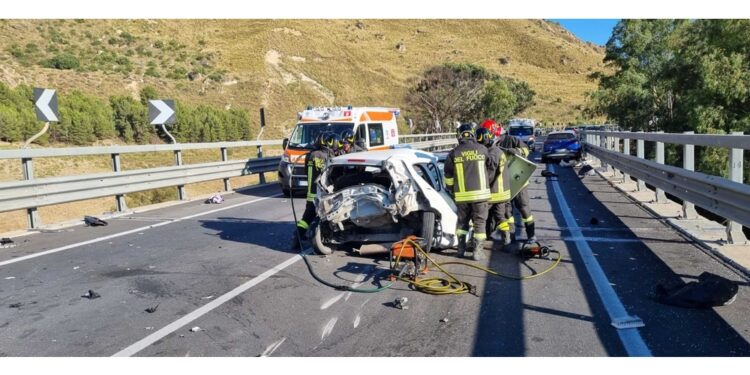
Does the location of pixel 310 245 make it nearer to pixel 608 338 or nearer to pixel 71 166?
pixel 608 338

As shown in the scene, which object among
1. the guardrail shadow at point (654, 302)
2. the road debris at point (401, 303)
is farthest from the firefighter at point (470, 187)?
the road debris at point (401, 303)

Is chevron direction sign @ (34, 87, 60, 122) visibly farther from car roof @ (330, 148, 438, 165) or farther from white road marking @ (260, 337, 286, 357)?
white road marking @ (260, 337, 286, 357)

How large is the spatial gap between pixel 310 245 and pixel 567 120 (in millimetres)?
89451

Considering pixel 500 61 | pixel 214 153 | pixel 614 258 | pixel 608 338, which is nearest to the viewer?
pixel 608 338

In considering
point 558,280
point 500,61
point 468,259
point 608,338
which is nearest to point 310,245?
point 468,259

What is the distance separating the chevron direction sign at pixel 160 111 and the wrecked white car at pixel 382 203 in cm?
894

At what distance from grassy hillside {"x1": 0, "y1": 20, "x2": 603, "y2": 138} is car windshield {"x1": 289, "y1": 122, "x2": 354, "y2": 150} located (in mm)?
31709

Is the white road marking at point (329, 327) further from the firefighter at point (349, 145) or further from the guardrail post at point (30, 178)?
the guardrail post at point (30, 178)

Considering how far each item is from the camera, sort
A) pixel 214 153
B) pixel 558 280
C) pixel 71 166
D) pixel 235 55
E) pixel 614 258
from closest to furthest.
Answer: pixel 558 280, pixel 614 258, pixel 71 166, pixel 214 153, pixel 235 55

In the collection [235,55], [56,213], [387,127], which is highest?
[235,55]

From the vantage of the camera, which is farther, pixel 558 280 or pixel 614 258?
pixel 614 258

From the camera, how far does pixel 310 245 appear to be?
8539 millimetres

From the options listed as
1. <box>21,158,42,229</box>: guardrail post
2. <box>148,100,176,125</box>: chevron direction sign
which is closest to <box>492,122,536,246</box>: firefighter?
<box>21,158,42,229</box>: guardrail post

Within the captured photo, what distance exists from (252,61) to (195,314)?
6045 cm
